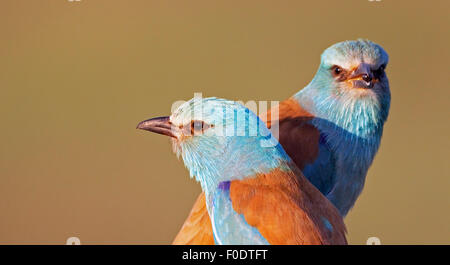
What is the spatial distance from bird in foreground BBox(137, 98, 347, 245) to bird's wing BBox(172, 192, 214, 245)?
0.18 m

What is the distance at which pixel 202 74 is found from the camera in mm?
8594

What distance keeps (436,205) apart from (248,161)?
4219 mm

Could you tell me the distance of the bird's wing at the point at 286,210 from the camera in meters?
2.98

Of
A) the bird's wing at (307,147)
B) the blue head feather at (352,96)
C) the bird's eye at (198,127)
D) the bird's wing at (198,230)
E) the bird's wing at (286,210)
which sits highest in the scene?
the blue head feather at (352,96)

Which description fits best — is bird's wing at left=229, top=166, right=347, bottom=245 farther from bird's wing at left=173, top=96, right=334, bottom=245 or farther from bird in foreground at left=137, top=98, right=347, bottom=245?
bird's wing at left=173, top=96, right=334, bottom=245

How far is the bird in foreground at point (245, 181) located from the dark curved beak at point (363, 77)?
90 cm

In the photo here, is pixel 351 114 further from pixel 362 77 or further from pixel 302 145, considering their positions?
pixel 302 145

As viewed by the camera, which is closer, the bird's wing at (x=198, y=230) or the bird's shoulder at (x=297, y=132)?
the bird's wing at (x=198, y=230)

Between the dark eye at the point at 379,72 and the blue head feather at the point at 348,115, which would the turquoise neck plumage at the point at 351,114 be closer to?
the blue head feather at the point at 348,115

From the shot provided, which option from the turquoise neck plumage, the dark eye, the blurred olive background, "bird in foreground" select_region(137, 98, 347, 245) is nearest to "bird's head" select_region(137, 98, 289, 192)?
"bird in foreground" select_region(137, 98, 347, 245)

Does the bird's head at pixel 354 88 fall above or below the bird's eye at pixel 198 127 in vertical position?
above

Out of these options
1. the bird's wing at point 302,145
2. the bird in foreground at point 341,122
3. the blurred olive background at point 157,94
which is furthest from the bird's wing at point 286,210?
the blurred olive background at point 157,94

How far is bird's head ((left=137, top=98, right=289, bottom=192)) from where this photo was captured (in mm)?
3146

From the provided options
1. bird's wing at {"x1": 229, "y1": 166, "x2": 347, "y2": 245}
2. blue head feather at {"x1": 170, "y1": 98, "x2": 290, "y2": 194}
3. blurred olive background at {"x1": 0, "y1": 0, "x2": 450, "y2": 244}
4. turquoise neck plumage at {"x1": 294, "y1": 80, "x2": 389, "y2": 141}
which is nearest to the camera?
bird's wing at {"x1": 229, "y1": 166, "x2": 347, "y2": 245}
